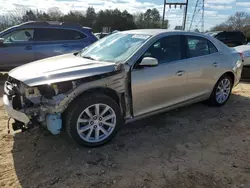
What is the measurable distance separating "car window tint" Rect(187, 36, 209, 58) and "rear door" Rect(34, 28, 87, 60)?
4351 millimetres

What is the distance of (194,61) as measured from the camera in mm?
4340

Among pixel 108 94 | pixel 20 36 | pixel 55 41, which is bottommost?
pixel 108 94

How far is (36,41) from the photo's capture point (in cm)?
754

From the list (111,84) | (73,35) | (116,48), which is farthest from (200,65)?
(73,35)

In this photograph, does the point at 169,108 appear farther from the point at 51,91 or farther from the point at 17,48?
the point at 17,48

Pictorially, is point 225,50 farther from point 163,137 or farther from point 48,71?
point 48,71

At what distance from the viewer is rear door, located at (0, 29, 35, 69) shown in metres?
7.29

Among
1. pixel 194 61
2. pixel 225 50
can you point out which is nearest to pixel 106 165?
pixel 194 61

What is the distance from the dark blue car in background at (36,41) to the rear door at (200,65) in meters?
4.39

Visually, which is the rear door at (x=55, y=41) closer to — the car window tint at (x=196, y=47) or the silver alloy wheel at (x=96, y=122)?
the car window tint at (x=196, y=47)

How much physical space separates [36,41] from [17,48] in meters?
0.59

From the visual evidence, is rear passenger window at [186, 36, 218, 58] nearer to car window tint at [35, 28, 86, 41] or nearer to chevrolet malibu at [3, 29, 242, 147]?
chevrolet malibu at [3, 29, 242, 147]

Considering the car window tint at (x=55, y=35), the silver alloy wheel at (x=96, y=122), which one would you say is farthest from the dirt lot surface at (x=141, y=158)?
the car window tint at (x=55, y=35)

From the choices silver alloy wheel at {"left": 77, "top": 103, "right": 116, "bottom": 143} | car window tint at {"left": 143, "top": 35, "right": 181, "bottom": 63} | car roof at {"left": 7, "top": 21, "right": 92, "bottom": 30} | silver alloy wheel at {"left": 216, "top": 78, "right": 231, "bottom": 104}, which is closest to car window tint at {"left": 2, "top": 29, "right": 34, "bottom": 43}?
car roof at {"left": 7, "top": 21, "right": 92, "bottom": 30}
